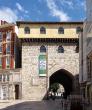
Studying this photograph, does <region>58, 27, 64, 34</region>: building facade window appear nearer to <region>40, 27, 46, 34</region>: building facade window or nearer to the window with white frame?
<region>40, 27, 46, 34</region>: building facade window

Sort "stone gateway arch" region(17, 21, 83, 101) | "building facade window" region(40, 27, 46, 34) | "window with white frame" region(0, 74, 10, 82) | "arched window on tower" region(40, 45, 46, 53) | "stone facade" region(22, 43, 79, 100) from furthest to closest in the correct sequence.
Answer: "building facade window" region(40, 27, 46, 34) < "arched window on tower" region(40, 45, 46, 53) < "window with white frame" region(0, 74, 10, 82) < "stone gateway arch" region(17, 21, 83, 101) < "stone facade" region(22, 43, 79, 100)

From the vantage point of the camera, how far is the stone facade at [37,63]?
68125 mm

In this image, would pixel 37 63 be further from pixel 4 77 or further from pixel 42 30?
pixel 4 77

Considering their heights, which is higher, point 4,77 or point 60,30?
point 60,30

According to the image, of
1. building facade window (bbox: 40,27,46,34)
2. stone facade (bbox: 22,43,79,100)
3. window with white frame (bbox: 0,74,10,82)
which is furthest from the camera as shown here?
building facade window (bbox: 40,27,46,34)

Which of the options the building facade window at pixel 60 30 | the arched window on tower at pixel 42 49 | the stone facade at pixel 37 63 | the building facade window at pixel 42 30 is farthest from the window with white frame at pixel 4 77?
the building facade window at pixel 60 30

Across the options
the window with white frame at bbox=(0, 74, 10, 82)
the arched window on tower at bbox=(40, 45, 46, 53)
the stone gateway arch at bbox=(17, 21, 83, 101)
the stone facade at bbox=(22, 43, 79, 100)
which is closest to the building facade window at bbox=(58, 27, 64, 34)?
the stone gateway arch at bbox=(17, 21, 83, 101)

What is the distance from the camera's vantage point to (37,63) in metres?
68.6

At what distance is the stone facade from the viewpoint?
68125 millimetres

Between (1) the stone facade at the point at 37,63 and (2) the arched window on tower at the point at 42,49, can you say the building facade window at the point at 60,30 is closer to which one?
(1) the stone facade at the point at 37,63

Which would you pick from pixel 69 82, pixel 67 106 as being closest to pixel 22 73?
pixel 69 82

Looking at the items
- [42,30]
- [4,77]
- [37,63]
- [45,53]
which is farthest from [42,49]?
[4,77]

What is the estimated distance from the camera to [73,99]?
36312mm

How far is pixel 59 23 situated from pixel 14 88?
14.1m
